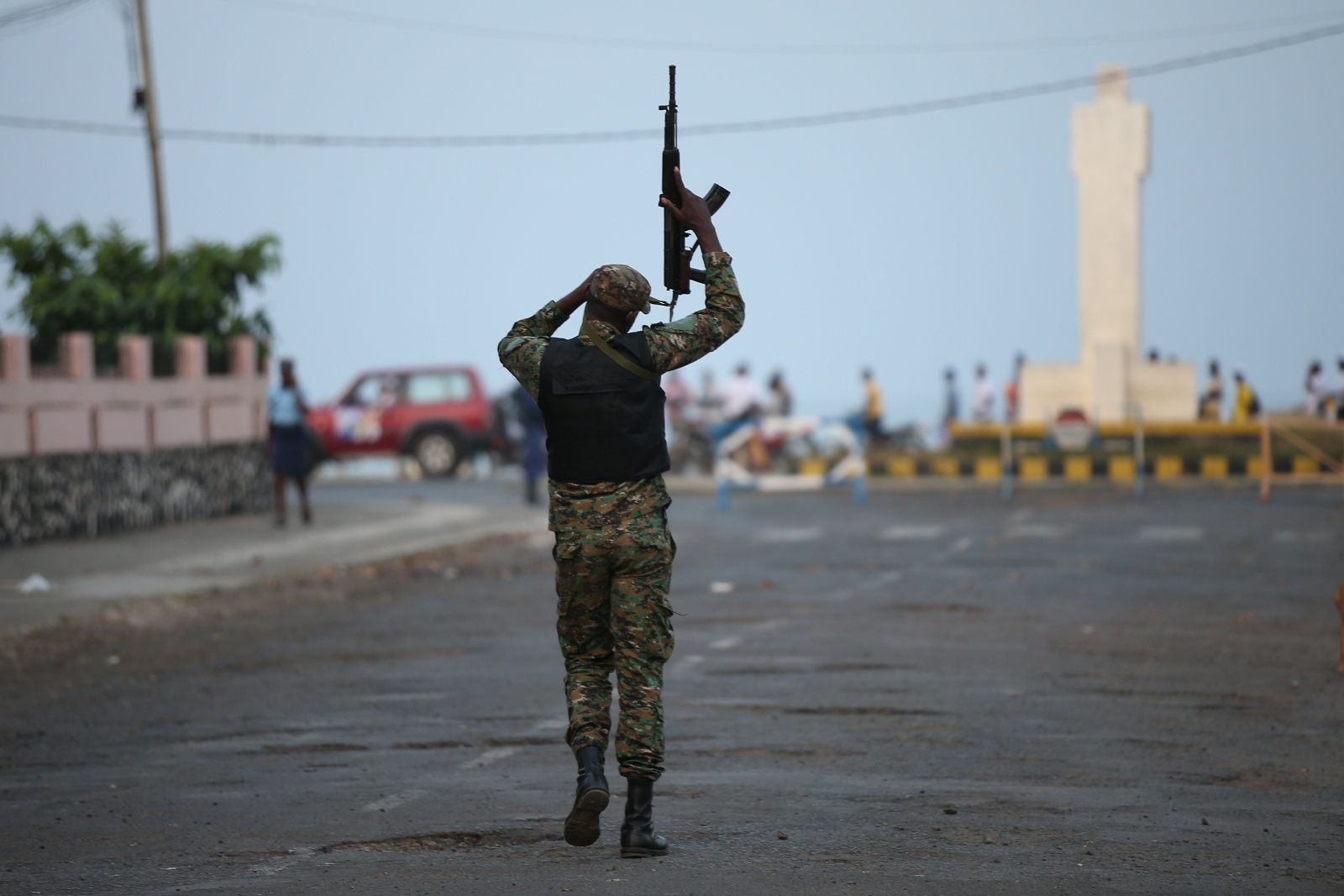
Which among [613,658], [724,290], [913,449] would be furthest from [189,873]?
[913,449]

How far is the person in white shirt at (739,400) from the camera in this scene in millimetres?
29281

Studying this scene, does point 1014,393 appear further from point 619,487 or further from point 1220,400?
point 619,487

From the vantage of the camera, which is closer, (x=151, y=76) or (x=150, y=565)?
(x=150, y=565)

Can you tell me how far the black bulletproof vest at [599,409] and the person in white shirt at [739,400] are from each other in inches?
910

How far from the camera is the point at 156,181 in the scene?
2583cm

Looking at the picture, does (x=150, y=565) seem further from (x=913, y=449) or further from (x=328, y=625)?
(x=913, y=449)

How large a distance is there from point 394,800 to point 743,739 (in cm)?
189

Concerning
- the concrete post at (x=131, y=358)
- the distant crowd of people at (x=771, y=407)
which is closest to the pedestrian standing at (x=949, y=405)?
the distant crowd of people at (x=771, y=407)

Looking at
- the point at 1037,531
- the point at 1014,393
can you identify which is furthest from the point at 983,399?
the point at 1037,531

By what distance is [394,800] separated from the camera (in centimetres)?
662

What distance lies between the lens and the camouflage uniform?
575cm

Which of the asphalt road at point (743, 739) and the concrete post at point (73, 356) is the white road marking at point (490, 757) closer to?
the asphalt road at point (743, 739)

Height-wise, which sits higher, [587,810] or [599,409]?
[599,409]

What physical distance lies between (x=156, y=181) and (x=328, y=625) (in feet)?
48.7
